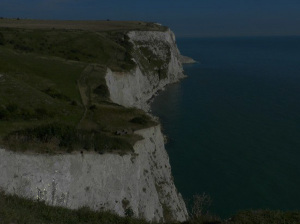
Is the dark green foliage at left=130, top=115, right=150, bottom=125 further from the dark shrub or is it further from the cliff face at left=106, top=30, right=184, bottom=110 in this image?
the cliff face at left=106, top=30, right=184, bottom=110

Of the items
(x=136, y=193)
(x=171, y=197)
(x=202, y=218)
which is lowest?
(x=171, y=197)

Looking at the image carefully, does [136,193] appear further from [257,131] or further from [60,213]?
[257,131]

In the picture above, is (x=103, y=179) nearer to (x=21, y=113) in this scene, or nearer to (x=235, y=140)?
(x=21, y=113)

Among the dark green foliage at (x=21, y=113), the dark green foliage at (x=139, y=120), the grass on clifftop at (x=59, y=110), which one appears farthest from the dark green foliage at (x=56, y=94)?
the dark green foliage at (x=139, y=120)

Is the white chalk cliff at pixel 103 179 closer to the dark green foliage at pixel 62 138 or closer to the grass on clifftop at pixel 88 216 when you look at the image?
the dark green foliage at pixel 62 138

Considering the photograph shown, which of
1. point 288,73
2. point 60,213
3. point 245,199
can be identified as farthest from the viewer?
point 288,73

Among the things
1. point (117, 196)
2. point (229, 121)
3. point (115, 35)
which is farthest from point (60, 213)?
point (115, 35)
